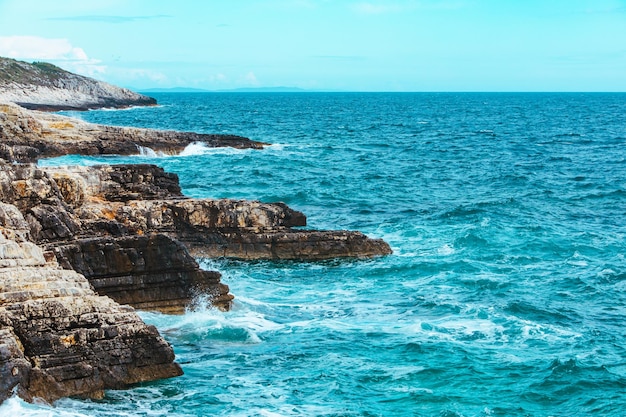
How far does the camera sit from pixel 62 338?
17.1m

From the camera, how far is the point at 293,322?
2416 centimetres

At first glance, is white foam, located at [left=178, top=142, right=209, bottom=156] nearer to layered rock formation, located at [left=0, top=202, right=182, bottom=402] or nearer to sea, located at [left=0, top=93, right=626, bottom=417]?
sea, located at [left=0, top=93, right=626, bottom=417]

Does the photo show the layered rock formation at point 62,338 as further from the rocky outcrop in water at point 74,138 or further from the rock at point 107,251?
the rocky outcrop in water at point 74,138

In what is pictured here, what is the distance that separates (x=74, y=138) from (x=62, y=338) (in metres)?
43.2

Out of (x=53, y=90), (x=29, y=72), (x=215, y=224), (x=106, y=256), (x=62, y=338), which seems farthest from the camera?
(x=29, y=72)

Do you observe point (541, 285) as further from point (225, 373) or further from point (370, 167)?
point (370, 167)

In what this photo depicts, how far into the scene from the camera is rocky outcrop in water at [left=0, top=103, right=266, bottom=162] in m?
51.2

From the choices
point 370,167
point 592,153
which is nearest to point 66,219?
point 370,167

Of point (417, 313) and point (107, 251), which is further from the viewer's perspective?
point (417, 313)

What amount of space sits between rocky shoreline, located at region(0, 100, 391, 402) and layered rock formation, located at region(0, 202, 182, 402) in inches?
0.9

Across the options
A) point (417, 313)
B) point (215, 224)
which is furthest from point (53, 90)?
point (417, 313)

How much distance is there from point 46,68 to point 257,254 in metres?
142

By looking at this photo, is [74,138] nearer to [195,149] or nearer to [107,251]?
[195,149]

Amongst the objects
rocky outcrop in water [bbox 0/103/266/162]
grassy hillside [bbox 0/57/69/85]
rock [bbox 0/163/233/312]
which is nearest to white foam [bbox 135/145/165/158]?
rocky outcrop in water [bbox 0/103/266/162]
